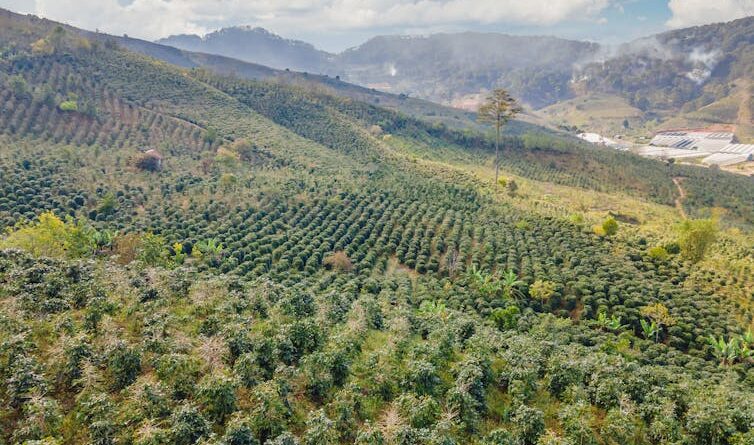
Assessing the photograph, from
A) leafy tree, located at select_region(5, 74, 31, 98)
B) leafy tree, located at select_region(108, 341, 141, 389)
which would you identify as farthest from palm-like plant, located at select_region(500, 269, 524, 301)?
leafy tree, located at select_region(5, 74, 31, 98)

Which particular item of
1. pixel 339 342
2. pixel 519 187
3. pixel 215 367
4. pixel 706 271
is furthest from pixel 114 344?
pixel 519 187

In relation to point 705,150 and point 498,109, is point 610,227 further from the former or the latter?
point 705,150

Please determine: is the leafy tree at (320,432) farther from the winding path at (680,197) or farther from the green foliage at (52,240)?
the winding path at (680,197)

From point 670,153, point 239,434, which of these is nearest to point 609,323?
point 239,434

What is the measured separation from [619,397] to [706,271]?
29584 mm

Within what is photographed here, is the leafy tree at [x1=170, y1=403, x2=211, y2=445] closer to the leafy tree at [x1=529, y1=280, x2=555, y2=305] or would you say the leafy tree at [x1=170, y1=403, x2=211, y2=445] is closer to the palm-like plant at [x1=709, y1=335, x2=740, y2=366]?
the leafy tree at [x1=529, y1=280, x2=555, y2=305]

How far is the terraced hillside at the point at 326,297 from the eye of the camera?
18.2 meters

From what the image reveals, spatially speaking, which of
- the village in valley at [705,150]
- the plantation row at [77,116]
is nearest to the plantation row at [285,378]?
the plantation row at [77,116]

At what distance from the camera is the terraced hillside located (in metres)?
18.2

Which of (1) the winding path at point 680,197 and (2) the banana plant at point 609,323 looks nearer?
(2) the banana plant at point 609,323

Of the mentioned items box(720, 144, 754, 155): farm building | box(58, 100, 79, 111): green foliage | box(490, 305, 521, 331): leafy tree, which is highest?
box(720, 144, 754, 155): farm building

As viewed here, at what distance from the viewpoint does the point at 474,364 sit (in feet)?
71.8

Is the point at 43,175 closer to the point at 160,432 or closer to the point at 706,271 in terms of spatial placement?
the point at 160,432

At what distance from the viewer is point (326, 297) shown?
29500 millimetres
